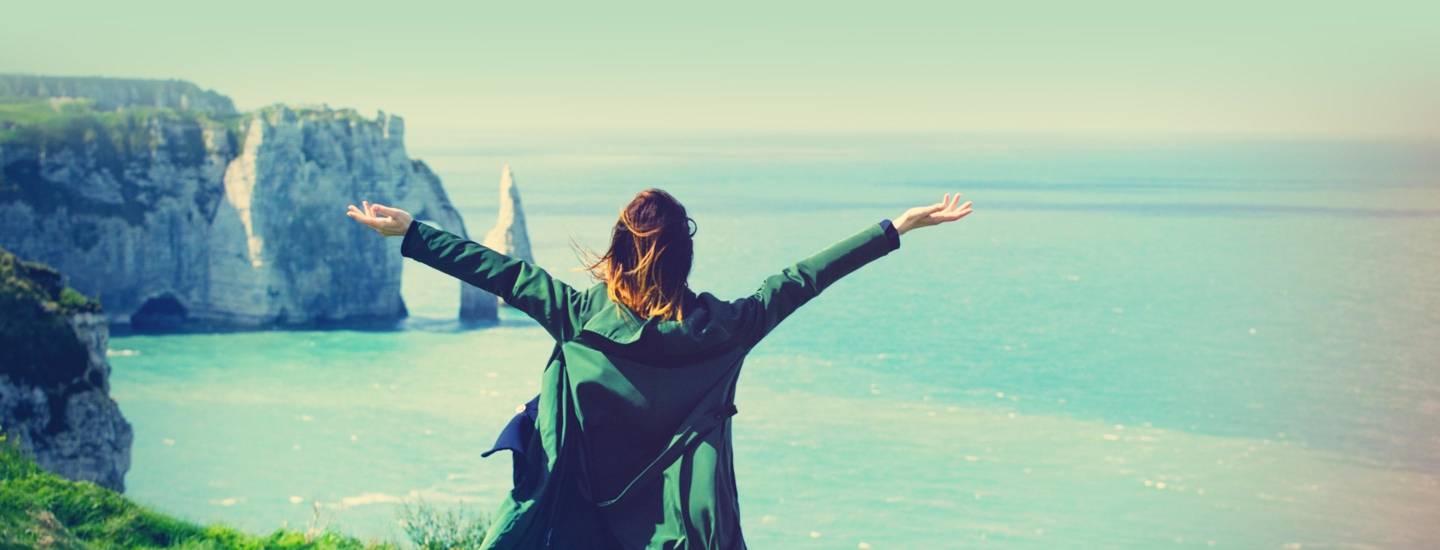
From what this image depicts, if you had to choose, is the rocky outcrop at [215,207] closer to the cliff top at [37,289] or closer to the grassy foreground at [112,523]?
the cliff top at [37,289]

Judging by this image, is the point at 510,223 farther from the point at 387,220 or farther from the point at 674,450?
the point at 674,450

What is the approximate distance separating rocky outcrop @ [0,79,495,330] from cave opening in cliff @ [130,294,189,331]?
3.3 inches

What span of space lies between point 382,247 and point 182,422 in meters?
21.8

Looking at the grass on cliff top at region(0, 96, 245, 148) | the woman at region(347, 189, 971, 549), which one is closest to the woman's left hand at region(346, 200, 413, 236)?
the woman at region(347, 189, 971, 549)

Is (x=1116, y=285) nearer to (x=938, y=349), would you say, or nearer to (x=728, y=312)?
(x=938, y=349)

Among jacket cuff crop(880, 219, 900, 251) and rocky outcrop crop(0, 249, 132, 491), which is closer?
jacket cuff crop(880, 219, 900, 251)

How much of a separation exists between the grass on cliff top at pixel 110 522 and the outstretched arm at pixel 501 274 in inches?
152

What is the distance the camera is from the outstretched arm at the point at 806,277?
4.25 metres

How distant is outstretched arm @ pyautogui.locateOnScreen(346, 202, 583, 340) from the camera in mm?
4184

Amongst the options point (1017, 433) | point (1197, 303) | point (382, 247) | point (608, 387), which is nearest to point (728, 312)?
point (608, 387)

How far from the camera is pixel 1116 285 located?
12006cm

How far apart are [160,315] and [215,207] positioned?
20.1 feet

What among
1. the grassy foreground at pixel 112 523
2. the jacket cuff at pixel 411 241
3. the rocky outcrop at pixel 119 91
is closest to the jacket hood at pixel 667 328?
the jacket cuff at pixel 411 241

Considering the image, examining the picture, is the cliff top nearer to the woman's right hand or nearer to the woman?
the woman
